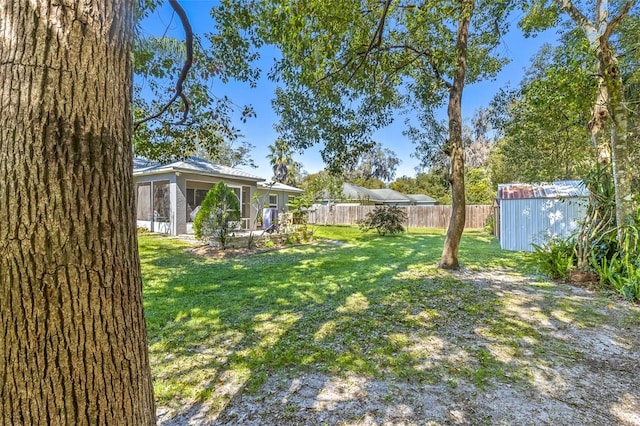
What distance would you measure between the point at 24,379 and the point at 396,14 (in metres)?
6.99

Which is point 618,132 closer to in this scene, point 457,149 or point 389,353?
point 457,149

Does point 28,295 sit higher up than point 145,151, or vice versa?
point 145,151

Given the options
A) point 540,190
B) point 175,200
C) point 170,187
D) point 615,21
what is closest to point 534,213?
point 540,190

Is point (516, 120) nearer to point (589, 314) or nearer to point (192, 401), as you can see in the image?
point (589, 314)

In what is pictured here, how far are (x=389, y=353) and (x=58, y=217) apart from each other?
2.72m

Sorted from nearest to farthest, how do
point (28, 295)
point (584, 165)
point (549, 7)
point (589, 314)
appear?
point (28, 295) → point (589, 314) → point (549, 7) → point (584, 165)

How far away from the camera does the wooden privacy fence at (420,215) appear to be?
20328 mm

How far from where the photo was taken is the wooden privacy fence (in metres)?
20.3

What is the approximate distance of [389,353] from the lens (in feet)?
9.62

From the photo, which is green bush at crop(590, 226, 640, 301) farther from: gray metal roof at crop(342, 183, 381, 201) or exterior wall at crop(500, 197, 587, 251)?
gray metal roof at crop(342, 183, 381, 201)

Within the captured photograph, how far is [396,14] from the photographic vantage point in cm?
600

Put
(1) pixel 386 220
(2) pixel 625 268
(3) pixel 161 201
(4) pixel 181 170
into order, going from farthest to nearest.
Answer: (1) pixel 386 220
(3) pixel 161 201
(4) pixel 181 170
(2) pixel 625 268

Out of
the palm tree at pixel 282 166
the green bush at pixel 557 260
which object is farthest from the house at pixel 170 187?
the palm tree at pixel 282 166

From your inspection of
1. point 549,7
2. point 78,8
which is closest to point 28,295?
point 78,8
